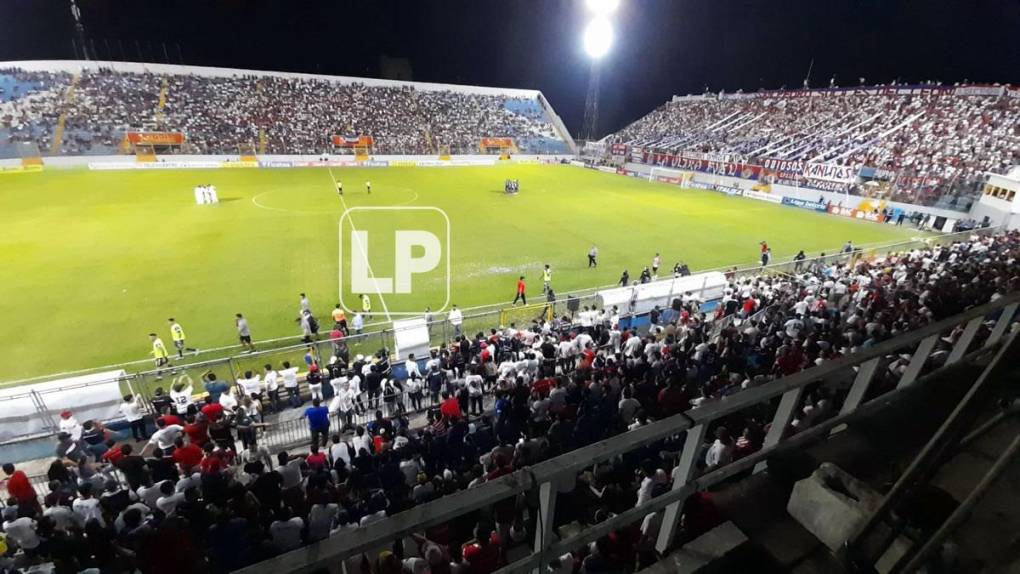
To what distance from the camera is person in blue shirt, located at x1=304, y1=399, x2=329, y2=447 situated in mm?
8594

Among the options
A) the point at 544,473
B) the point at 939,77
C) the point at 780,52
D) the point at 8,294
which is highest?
the point at 780,52

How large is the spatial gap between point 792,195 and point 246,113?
61.5m

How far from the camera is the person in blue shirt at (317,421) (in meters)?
8.59

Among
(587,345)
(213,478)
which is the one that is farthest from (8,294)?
(587,345)

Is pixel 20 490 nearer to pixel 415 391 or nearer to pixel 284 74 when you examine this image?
pixel 415 391

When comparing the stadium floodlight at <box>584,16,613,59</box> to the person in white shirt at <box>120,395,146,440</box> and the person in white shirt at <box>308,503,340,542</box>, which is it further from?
the person in white shirt at <box>308,503,340,542</box>

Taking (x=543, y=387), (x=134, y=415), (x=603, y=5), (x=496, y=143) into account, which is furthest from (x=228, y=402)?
(x=496, y=143)

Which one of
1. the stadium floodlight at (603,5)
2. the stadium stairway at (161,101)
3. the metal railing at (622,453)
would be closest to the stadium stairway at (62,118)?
the stadium stairway at (161,101)

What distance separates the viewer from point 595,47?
198 feet

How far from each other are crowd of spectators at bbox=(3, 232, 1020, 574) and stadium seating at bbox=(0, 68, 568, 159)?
52.7 metres

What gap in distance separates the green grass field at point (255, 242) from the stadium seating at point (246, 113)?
35.1 ft

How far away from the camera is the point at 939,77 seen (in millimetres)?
48125

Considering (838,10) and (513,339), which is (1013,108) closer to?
(838,10)

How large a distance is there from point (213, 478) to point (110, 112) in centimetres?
6427
